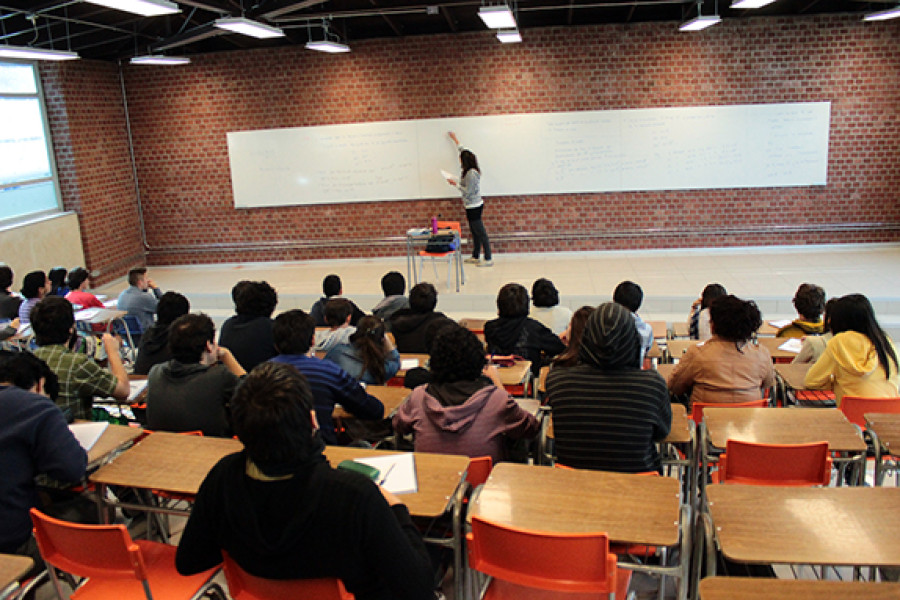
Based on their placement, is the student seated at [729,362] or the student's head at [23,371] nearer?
the student's head at [23,371]

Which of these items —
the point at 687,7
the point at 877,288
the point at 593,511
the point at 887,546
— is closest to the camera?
the point at 887,546

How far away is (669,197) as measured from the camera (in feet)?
30.2

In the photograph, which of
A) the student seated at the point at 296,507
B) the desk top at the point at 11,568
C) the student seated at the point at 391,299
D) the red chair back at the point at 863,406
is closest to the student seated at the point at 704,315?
the red chair back at the point at 863,406

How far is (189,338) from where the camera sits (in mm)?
3125

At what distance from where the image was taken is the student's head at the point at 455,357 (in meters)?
2.86

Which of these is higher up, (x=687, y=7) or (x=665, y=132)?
(x=687, y=7)

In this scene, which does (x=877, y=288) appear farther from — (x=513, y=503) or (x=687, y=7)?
(x=513, y=503)

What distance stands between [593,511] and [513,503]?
253mm

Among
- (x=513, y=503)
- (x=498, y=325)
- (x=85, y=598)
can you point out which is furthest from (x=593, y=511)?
(x=498, y=325)

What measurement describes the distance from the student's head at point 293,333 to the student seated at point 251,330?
0.97 meters

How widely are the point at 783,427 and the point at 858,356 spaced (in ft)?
3.11

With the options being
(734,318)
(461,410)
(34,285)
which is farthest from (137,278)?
(734,318)

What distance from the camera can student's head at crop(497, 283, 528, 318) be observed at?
4.22 metres

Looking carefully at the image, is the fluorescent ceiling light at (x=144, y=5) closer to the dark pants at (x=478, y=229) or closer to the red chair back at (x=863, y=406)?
the dark pants at (x=478, y=229)
